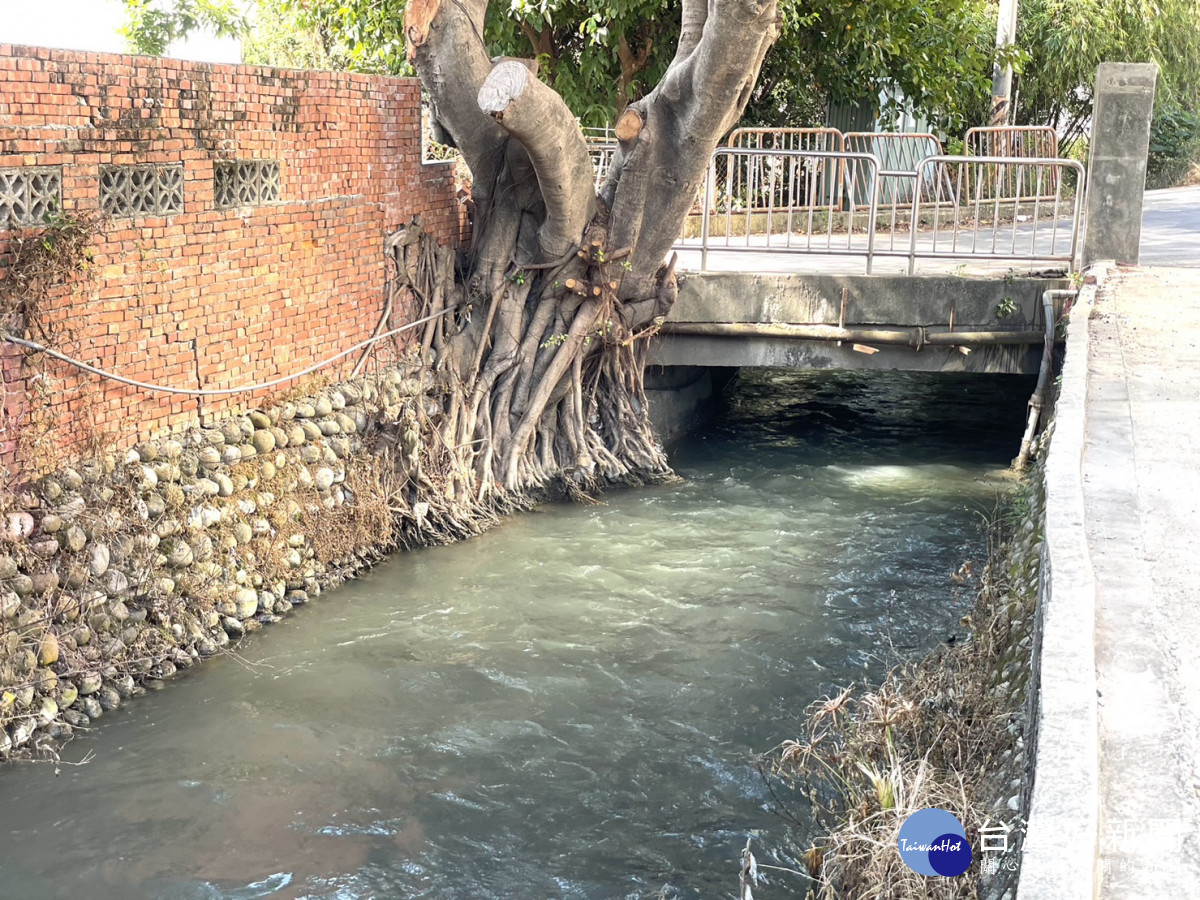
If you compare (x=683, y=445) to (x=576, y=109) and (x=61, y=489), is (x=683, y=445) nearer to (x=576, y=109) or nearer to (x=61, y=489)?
(x=576, y=109)

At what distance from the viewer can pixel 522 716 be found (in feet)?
24.2

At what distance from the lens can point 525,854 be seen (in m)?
5.99

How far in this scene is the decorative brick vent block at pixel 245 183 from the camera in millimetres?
8555

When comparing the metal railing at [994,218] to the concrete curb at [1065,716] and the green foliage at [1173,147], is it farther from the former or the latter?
the concrete curb at [1065,716]

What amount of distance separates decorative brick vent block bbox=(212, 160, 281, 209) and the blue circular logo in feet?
21.7

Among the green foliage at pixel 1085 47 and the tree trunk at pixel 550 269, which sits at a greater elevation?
the green foliage at pixel 1085 47

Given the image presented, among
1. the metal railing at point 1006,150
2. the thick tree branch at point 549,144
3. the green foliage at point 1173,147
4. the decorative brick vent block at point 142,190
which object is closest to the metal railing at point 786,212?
the metal railing at point 1006,150

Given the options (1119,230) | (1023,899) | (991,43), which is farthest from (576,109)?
(1023,899)

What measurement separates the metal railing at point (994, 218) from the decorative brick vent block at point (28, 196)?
805cm

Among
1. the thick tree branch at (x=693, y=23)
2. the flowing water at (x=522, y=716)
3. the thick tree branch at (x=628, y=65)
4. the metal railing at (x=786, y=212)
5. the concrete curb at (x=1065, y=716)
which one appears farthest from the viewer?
the thick tree branch at (x=628, y=65)

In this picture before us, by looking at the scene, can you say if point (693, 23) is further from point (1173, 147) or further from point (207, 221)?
point (1173, 147)

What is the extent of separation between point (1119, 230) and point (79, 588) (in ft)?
34.0

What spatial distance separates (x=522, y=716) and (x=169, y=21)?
Answer: 1929cm

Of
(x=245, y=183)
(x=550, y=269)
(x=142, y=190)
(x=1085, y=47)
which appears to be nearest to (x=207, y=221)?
(x=245, y=183)
